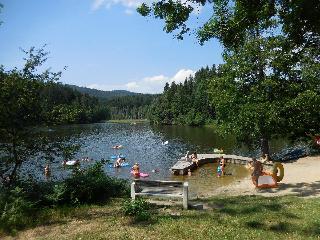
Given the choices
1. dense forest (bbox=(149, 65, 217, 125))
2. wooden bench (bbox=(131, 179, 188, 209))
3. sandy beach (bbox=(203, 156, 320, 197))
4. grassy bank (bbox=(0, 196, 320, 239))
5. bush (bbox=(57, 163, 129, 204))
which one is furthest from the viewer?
dense forest (bbox=(149, 65, 217, 125))

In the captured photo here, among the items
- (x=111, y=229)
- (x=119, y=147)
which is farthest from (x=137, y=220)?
(x=119, y=147)

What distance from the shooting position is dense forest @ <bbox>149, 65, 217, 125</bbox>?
145500mm

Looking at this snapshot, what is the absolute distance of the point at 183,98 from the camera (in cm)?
15950

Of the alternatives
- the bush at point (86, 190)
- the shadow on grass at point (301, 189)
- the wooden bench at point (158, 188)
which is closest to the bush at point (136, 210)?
the wooden bench at point (158, 188)

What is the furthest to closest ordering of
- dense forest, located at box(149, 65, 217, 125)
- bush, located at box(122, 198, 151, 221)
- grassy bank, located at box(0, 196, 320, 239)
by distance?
dense forest, located at box(149, 65, 217, 125) < bush, located at box(122, 198, 151, 221) < grassy bank, located at box(0, 196, 320, 239)

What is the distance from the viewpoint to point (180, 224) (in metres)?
11.8

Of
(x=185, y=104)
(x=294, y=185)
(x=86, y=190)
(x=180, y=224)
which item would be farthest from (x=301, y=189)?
(x=185, y=104)

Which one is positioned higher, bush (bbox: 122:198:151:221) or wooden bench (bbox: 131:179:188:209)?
wooden bench (bbox: 131:179:188:209)

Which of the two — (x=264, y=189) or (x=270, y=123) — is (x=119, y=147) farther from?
(x=264, y=189)

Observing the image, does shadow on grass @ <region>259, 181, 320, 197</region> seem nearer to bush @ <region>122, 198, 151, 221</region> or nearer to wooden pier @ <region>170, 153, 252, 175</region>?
bush @ <region>122, 198, 151, 221</region>

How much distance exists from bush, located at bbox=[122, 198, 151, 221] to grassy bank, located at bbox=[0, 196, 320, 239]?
0.25 metres

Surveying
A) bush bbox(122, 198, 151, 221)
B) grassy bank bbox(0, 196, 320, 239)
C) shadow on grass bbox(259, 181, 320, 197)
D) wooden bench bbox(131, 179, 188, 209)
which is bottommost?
shadow on grass bbox(259, 181, 320, 197)

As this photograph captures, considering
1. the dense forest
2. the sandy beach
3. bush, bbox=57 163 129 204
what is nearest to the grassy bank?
bush, bbox=57 163 129 204

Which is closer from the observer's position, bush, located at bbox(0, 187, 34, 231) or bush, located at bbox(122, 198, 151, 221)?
bush, located at bbox(0, 187, 34, 231)
